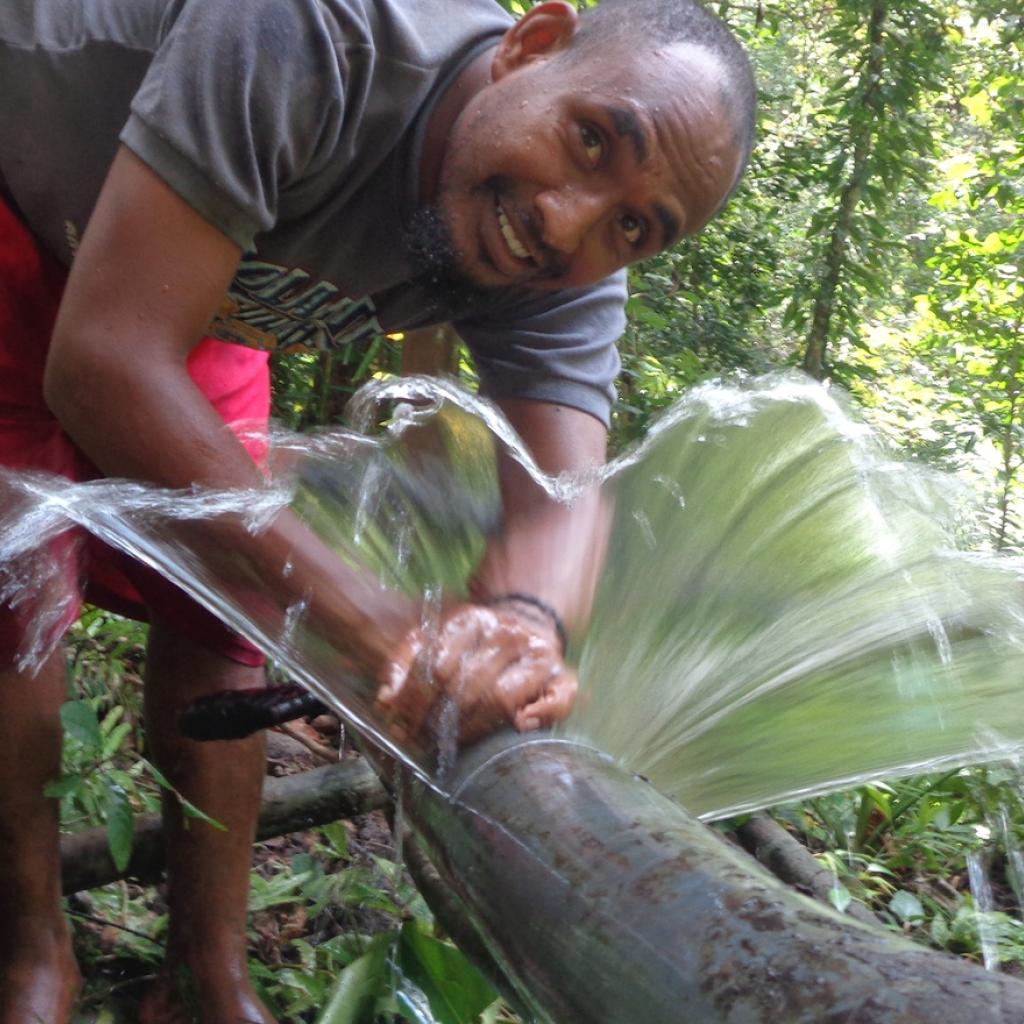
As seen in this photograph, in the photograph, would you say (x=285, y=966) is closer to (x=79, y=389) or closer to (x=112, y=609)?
(x=112, y=609)

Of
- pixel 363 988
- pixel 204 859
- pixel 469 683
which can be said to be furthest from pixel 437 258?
pixel 363 988

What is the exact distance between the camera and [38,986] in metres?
1.92

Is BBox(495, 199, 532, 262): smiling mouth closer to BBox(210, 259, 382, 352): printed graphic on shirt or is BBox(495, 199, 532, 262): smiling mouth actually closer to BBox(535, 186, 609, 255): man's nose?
BBox(535, 186, 609, 255): man's nose

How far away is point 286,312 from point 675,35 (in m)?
0.75

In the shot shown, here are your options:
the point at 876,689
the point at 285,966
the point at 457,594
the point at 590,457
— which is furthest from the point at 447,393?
the point at 285,966

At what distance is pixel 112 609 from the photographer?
234cm

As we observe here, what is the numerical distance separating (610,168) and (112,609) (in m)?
1.19

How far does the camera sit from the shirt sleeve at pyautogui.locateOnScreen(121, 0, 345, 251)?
5.17 ft

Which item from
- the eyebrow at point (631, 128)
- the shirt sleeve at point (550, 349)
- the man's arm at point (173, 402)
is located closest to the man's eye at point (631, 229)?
the eyebrow at point (631, 128)

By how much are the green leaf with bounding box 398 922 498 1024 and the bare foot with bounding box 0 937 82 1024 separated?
523 millimetres

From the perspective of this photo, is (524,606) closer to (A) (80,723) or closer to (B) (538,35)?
(A) (80,723)

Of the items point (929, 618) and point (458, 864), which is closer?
point (458, 864)

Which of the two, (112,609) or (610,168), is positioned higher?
(610,168)

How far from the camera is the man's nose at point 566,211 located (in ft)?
5.90
